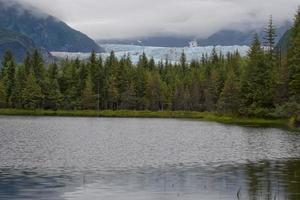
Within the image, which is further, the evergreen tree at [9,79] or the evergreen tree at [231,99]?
the evergreen tree at [9,79]

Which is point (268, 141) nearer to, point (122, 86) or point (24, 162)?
point (24, 162)

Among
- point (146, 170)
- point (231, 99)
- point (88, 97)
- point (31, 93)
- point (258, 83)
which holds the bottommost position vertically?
point (146, 170)

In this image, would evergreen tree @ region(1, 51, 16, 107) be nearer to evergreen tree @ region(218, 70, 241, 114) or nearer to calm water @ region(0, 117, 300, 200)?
evergreen tree @ region(218, 70, 241, 114)

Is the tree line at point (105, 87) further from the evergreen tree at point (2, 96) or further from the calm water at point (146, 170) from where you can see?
the calm water at point (146, 170)

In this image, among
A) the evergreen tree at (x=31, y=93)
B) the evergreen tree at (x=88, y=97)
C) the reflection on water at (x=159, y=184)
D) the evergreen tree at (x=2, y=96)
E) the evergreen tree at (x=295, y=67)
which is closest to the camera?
the reflection on water at (x=159, y=184)

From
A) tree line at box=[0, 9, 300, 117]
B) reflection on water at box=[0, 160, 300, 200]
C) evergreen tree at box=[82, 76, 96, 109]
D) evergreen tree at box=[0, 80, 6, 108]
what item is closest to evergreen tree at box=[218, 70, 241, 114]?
tree line at box=[0, 9, 300, 117]

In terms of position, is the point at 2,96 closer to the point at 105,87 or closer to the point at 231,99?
the point at 105,87

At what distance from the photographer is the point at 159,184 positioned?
3038 centimetres

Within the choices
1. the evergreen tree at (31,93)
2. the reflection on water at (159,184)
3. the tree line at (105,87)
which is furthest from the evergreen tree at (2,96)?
the reflection on water at (159,184)

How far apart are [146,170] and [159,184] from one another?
5.99 m

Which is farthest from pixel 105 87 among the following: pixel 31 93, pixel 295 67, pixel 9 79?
pixel 295 67

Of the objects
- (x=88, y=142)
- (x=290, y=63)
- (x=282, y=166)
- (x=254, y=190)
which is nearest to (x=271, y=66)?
(x=290, y=63)

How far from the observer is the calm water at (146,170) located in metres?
27.5

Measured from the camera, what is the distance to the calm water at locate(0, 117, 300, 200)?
2752 cm
